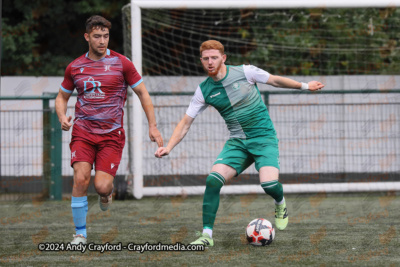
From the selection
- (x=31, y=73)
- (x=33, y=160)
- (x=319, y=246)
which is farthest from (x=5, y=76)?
(x=319, y=246)

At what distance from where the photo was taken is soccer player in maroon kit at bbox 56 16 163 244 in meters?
5.87

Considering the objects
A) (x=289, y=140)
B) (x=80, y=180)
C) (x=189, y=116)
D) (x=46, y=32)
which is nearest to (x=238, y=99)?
(x=189, y=116)

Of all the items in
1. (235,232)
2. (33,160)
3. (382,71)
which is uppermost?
(382,71)

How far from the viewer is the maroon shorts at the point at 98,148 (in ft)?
19.4

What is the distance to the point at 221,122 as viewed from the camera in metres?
11.2

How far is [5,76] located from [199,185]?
6.58 m

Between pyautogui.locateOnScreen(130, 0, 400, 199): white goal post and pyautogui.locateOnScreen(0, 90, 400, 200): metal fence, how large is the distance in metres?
0.71

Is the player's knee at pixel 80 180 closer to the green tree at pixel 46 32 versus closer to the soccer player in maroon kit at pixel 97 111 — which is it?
the soccer player in maroon kit at pixel 97 111

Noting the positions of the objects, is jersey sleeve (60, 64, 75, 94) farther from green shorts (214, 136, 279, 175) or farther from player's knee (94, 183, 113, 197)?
green shorts (214, 136, 279, 175)

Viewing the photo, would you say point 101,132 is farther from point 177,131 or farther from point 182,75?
point 182,75

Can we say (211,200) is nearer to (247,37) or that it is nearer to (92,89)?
(92,89)

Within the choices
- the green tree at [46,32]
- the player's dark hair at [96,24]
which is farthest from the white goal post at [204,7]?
the green tree at [46,32]

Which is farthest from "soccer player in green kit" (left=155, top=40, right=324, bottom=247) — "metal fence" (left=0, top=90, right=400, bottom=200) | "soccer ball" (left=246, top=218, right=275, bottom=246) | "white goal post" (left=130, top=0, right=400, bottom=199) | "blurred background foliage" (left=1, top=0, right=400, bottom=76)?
"blurred background foliage" (left=1, top=0, right=400, bottom=76)

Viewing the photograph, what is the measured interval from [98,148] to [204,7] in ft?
14.1
